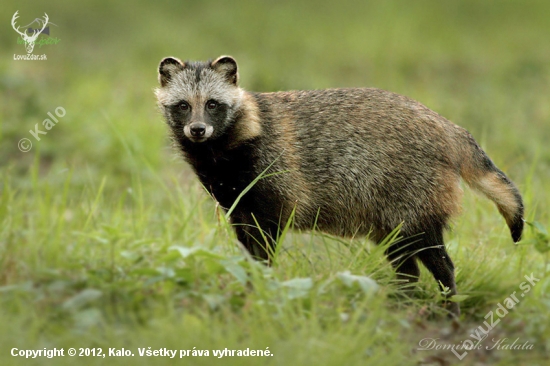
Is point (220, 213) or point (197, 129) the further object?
point (220, 213)

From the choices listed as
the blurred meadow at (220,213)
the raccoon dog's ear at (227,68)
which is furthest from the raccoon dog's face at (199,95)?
the blurred meadow at (220,213)

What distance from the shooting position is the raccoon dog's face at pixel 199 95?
5387 mm

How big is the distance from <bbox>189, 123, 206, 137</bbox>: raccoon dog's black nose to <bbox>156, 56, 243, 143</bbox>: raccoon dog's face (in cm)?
8

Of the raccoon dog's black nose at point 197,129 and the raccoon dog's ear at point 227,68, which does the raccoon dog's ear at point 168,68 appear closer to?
the raccoon dog's ear at point 227,68

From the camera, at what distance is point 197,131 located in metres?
5.12

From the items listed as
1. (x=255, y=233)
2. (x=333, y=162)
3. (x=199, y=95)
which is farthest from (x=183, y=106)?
(x=333, y=162)

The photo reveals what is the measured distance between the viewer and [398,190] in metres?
5.43

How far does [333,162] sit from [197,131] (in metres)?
1.12

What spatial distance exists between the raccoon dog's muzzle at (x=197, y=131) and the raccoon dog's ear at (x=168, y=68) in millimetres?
670

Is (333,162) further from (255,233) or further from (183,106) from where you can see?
(183,106)

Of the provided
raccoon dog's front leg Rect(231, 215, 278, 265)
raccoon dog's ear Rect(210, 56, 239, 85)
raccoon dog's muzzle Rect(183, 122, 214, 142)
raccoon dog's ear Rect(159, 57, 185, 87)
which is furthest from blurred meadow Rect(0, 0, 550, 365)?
raccoon dog's ear Rect(210, 56, 239, 85)

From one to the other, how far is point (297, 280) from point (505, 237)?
2628 millimetres

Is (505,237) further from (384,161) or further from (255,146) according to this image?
(255,146)

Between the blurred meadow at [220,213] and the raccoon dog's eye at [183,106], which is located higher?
the raccoon dog's eye at [183,106]
